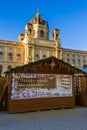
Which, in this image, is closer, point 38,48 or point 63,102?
point 63,102

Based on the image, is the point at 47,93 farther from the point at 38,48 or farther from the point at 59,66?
the point at 38,48

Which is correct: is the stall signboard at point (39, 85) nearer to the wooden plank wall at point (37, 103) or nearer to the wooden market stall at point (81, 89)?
the wooden plank wall at point (37, 103)

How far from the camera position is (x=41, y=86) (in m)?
8.43

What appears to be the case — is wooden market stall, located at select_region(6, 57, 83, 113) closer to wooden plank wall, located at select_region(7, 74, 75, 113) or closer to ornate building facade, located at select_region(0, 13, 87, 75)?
wooden plank wall, located at select_region(7, 74, 75, 113)

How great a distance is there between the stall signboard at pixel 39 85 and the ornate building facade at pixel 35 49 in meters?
33.5

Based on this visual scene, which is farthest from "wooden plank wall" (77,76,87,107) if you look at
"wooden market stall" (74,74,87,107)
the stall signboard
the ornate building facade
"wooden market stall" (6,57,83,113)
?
the ornate building facade

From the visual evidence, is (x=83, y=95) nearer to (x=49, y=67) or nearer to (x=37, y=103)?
(x=49, y=67)

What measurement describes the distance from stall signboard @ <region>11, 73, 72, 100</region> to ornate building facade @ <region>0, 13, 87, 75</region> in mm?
33462

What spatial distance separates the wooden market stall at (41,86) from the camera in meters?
7.74

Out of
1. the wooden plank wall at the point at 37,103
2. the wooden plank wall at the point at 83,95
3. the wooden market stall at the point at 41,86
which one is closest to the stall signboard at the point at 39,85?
the wooden market stall at the point at 41,86

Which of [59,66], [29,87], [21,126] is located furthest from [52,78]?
[21,126]

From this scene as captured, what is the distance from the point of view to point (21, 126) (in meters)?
5.49

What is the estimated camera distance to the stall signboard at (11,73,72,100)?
7820mm

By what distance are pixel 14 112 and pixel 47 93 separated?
198 centimetres
